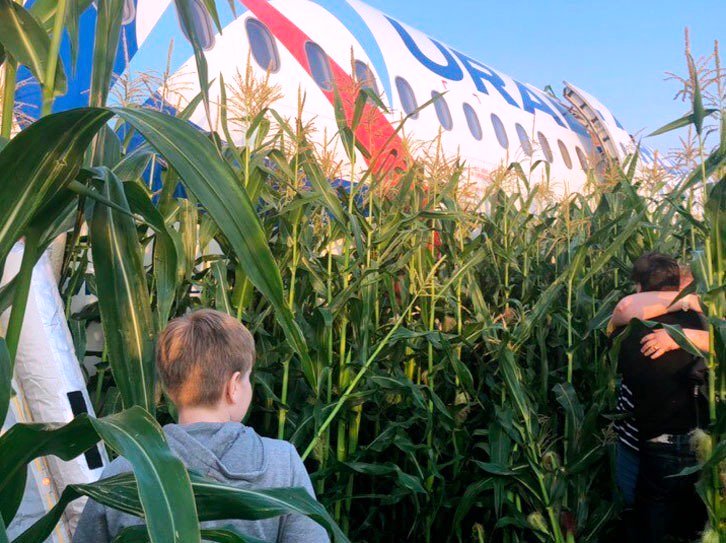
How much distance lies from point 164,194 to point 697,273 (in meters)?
2.16

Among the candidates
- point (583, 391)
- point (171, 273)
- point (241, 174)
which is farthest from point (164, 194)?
point (583, 391)

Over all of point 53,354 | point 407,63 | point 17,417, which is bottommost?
point 17,417

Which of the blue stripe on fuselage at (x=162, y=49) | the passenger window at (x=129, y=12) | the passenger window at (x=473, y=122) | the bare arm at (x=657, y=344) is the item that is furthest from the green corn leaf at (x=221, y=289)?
the passenger window at (x=473, y=122)

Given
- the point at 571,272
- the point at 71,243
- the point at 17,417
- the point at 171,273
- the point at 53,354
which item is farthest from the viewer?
the point at 571,272

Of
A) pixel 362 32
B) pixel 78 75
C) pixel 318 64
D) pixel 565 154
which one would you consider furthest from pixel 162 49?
pixel 565 154

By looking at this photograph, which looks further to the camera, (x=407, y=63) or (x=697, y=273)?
(x=407, y=63)

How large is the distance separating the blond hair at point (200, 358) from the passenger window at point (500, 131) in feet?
33.2

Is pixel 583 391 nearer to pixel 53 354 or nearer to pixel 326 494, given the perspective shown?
pixel 326 494

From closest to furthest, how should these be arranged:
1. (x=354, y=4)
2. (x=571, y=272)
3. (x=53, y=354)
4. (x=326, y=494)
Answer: (x=53, y=354), (x=326, y=494), (x=571, y=272), (x=354, y=4)

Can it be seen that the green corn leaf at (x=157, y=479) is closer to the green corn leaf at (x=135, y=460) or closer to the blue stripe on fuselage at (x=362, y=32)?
the green corn leaf at (x=135, y=460)

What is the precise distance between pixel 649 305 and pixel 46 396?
2.67m

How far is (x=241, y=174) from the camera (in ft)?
11.6

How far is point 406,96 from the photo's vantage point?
951 centimetres

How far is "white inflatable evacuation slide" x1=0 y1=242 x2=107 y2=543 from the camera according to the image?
2.29 metres
